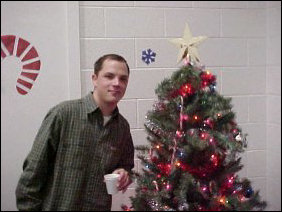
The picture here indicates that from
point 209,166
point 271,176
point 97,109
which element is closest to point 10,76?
point 97,109

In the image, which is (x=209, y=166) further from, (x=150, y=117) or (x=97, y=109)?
(x=97, y=109)

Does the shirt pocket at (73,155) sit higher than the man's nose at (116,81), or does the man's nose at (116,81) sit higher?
the man's nose at (116,81)

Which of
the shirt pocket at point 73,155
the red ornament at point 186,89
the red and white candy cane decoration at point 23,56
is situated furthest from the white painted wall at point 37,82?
the red ornament at point 186,89

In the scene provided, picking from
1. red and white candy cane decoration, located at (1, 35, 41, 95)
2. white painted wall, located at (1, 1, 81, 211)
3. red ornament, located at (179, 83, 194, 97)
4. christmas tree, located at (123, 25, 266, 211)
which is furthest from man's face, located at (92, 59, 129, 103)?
red and white candy cane decoration, located at (1, 35, 41, 95)

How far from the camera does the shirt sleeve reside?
1.49 meters

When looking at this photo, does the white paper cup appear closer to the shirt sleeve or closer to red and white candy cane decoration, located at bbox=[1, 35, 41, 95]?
the shirt sleeve

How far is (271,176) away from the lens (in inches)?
94.0

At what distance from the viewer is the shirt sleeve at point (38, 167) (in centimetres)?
149

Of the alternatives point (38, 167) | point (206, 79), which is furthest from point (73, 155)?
point (206, 79)

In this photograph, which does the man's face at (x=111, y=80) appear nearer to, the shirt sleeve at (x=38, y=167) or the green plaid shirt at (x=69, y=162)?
the green plaid shirt at (x=69, y=162)

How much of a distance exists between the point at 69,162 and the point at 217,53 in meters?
1.26

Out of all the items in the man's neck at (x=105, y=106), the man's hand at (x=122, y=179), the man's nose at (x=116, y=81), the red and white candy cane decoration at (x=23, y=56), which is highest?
the red and white candy cane decoration at (x=23, y=56)

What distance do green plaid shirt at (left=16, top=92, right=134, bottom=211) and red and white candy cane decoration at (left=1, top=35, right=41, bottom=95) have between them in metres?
0.49

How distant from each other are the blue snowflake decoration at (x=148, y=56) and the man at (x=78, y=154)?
1.69 feet
